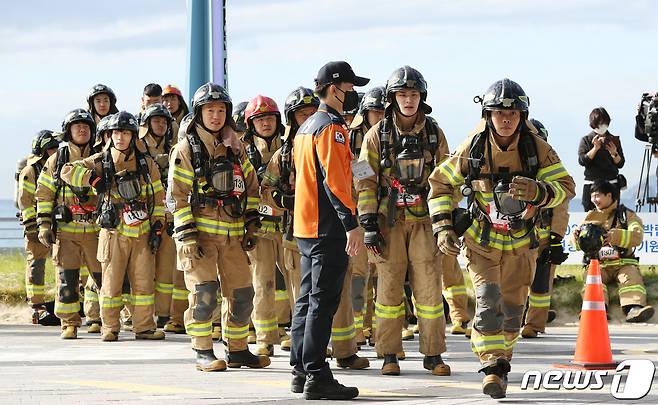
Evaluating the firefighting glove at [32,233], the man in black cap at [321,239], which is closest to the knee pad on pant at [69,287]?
the firefighting glove at [32,233]

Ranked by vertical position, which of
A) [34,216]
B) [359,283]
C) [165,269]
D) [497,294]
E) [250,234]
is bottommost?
[165,269]

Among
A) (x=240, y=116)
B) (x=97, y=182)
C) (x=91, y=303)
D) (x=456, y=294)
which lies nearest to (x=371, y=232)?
(x=240, y=116)

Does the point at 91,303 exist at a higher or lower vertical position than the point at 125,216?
lower

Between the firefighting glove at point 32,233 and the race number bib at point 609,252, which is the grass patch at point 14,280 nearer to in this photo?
the firefighting glove at point 32,233

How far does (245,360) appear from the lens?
11406 mm

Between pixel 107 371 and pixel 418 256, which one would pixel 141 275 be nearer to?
pixel 107 371

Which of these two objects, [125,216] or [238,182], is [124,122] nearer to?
[125,216]

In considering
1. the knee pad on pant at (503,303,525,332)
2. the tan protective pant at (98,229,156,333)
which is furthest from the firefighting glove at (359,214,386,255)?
the tan protective pant at (98,229,156,333)

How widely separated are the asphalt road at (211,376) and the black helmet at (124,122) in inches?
90.5

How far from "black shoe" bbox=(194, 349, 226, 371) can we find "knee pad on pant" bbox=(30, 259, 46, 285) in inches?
252

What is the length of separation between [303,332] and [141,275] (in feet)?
17.0

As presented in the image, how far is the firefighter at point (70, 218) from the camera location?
1480 centimetres

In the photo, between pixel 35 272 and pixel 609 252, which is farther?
pixel 35 272

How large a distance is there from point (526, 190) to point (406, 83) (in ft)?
7.05
